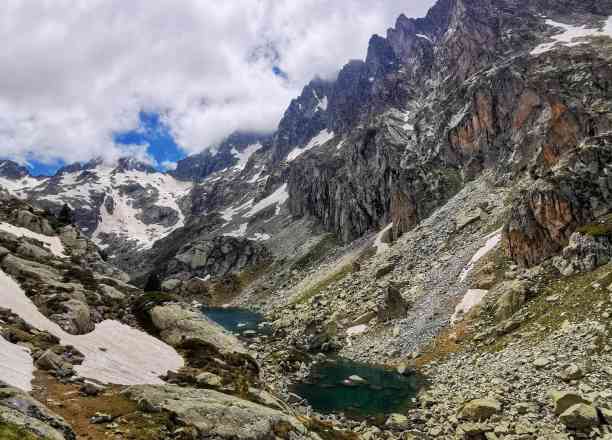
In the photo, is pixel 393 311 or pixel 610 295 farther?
pixel 393 311

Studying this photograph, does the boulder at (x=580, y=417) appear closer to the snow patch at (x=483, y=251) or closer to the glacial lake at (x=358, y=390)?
the glacial lake at (x=358, y=390)

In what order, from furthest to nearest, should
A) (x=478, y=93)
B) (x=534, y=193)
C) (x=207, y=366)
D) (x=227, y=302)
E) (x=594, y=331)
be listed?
(x=227, y=302)
(x=478, y=93)
(x=534, y=193)
(x=594, y=331)
(x=207, y=366)

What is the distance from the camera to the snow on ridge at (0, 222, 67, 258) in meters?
43.9

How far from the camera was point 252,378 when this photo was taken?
28984mm

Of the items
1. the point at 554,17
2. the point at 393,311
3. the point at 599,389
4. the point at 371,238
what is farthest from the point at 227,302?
the point at 554,17

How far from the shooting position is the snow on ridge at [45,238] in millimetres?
43894

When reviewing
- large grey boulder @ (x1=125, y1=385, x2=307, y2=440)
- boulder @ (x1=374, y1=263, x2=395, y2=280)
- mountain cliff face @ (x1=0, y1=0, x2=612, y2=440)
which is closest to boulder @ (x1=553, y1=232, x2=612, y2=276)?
mountain cliff face @ (x1=0, y1=0, x2=612, y2=440)

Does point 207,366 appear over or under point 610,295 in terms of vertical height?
over

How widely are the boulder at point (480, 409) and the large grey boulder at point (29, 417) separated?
2616cm

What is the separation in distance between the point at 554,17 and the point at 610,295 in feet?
509

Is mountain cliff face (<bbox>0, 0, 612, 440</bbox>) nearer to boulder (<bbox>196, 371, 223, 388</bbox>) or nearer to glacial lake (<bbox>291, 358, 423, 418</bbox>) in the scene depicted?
boulder (<bbox>196, 371, 223, 388</bbox>)

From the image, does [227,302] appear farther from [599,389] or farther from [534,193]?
[599,389]

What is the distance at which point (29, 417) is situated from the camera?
11.9m

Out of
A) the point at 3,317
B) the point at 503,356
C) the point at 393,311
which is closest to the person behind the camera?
the point at 3,317
